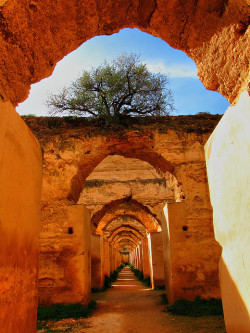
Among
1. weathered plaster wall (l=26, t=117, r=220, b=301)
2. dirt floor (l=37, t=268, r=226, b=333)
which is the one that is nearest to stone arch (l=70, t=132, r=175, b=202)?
weathered plaster wall (l=26, t=117, r=220, b=301)

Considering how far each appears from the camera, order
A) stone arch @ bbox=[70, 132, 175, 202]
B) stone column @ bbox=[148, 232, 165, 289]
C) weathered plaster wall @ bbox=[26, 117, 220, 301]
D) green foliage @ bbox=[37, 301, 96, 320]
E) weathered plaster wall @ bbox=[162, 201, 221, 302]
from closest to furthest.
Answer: green foliage @ bbox=[37, 301, 96, 320], weathered plaster wall @ bbox=[162, 201, 221, 302], weathered plaster wall @ bbox=[26, 117, 220, 301], stone arch @ bbox=[70, 132, 175, 202], stone column @ bbox=[148, 232, 165, 289]

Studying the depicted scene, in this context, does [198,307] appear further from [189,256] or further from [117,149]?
[117,149]

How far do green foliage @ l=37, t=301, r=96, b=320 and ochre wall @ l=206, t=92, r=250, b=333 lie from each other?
12.9ft

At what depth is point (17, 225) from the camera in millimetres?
1986

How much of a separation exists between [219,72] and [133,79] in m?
6.90

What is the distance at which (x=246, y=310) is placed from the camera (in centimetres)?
179

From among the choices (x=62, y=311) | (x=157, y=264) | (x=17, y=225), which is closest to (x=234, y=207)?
(x=17, y=225)

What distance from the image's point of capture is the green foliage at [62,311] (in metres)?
5.15

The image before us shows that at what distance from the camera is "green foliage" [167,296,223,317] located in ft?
16.5

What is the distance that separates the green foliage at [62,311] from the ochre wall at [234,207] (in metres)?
3.93

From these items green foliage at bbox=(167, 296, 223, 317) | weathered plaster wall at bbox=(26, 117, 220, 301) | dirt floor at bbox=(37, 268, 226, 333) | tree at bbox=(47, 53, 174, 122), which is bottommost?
dirt floor at bbox=(37, 268, 226, 333)

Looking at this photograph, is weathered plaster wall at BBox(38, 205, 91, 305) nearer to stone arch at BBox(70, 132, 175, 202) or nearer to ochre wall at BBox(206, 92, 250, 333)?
stone arch at BBox(70, 132, 175, 202)

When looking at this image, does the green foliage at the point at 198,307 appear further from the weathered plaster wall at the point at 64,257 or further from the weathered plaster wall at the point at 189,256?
the weathered plaster wall at the point at 64,257

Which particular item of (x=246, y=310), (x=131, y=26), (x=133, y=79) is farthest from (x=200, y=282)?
(x=133, y=79)
